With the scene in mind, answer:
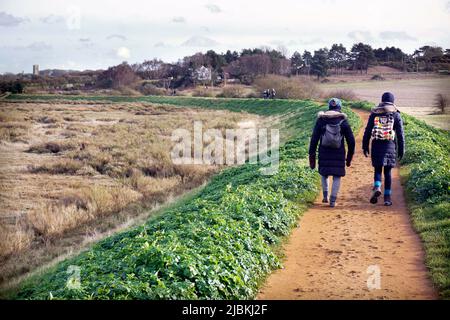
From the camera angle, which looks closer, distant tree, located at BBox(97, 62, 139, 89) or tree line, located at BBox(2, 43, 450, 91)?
tree line, located at BBox(2, 43, 450, 91)

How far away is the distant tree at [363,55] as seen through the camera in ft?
265

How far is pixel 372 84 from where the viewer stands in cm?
6619

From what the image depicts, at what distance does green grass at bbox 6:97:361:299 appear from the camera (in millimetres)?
5762

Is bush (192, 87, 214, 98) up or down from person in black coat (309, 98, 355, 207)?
up

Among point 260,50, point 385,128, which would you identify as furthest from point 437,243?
point 260,50

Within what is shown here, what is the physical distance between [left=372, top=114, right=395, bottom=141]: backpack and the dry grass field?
7681mm

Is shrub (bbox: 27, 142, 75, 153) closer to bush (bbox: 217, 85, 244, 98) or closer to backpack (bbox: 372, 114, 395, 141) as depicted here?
backpack (bbox: 372, 114, 395, 141)

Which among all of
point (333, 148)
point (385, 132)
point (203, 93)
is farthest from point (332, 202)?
point (203, 93)

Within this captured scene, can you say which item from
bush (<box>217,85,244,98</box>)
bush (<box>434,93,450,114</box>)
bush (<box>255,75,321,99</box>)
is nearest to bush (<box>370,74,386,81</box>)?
bush (<box>255,75,321,99</box>)

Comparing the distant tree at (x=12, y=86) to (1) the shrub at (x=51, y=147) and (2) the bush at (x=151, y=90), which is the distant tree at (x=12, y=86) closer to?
(2) the bush at (x=151, y=90)

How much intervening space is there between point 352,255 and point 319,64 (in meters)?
77.7

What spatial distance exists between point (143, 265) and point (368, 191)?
643 cm

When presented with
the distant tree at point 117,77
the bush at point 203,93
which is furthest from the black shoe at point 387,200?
the distant tree at point 117,77

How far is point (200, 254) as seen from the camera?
259 inches
